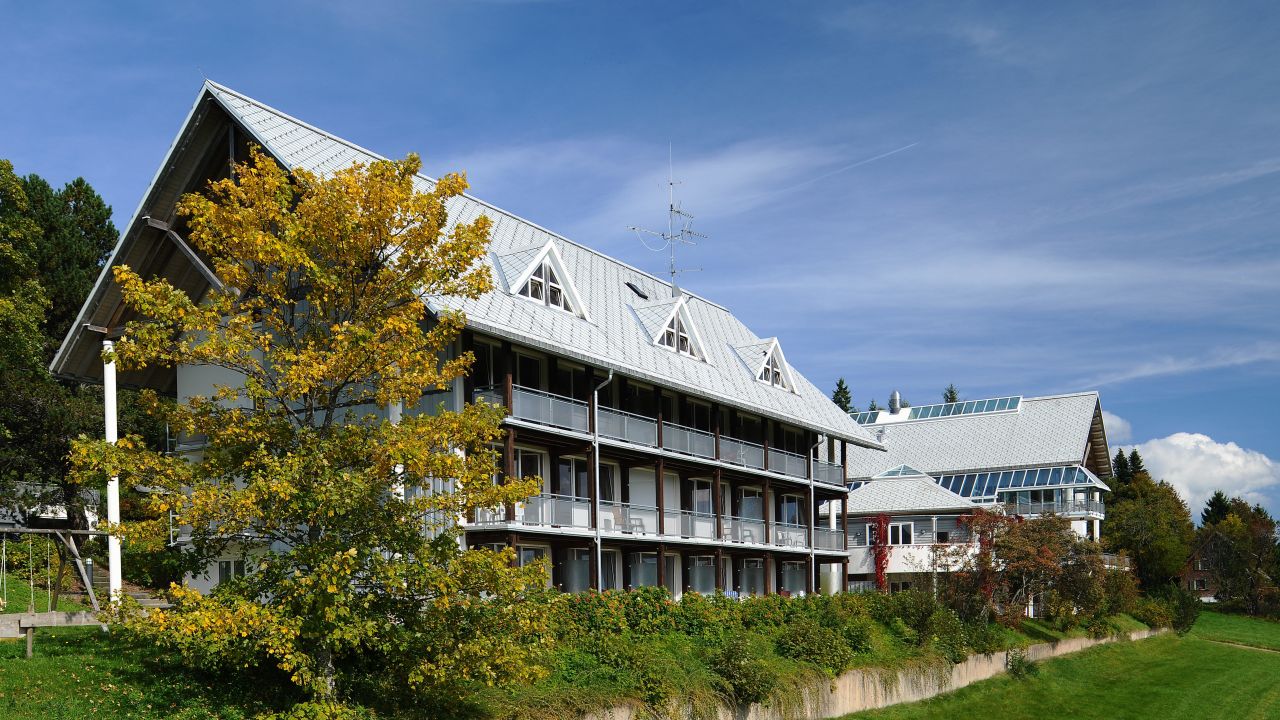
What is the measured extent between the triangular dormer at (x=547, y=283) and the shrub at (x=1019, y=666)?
19610mm

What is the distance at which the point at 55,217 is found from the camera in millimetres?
42719

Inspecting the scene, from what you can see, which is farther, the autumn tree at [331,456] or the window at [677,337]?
the window at [677,337]

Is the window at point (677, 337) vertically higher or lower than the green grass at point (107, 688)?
higher

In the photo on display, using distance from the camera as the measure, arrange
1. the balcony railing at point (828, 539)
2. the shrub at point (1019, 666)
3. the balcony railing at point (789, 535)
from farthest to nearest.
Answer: the balcony railing at point (828, 539) → the balcony railing at point (789, 535) → the shrub at point (1019, 666)

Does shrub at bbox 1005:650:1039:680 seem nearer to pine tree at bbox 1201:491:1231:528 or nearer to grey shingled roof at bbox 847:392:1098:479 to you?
grey shingled roof at bbox 847:392:1098:479

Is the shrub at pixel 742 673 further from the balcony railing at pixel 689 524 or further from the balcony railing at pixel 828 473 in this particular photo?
the balcony railing at pixel 828 473

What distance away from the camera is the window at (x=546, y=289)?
3384 centimetres

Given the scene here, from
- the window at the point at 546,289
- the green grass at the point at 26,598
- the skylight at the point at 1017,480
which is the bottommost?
the green grass at the point at 26,598

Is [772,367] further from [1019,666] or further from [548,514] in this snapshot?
[548,514]

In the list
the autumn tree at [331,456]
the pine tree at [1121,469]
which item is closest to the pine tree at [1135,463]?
the pine tree at [1121,469]

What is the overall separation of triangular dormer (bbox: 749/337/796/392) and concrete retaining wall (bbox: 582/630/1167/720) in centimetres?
1282

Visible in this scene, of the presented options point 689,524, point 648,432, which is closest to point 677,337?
point 648,432

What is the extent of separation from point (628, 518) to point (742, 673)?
368 inches

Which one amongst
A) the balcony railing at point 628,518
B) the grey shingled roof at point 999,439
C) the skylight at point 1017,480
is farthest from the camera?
the grey shingled roof at point 999,439
